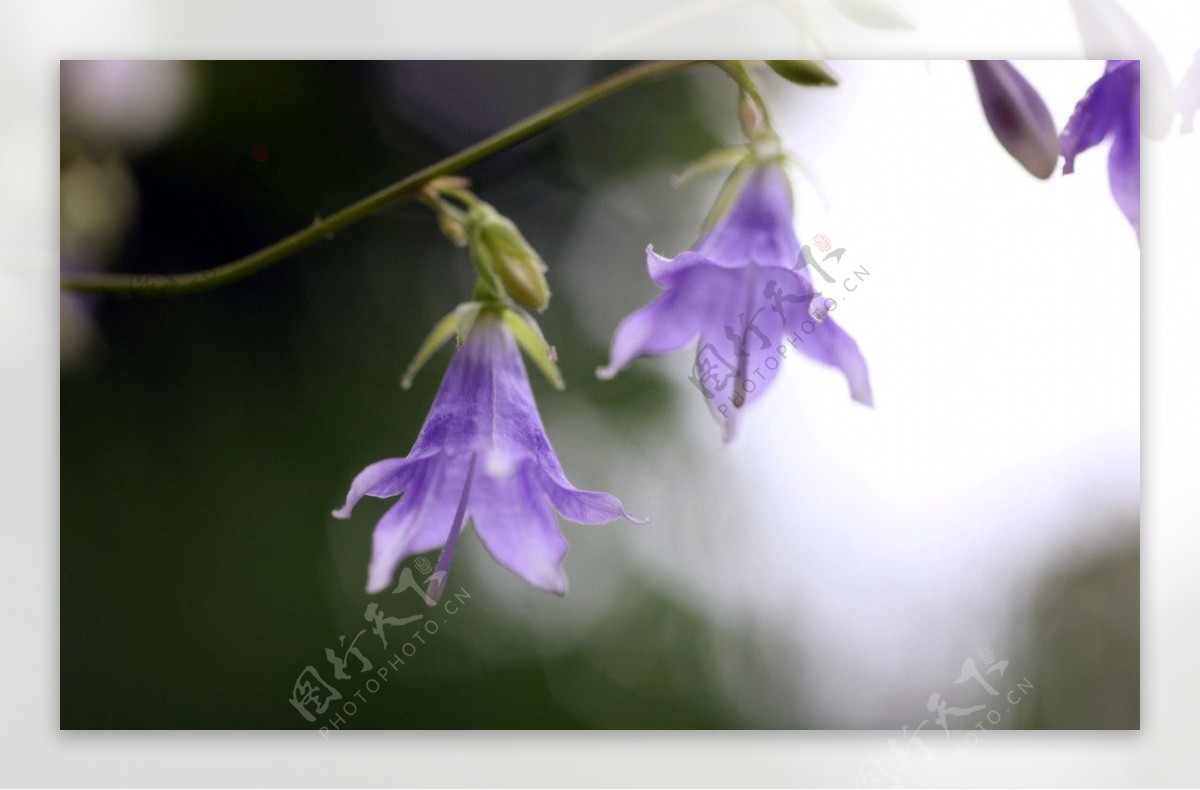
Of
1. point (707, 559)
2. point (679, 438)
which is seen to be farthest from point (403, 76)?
point (707, 559)

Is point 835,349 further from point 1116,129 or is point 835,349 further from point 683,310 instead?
point 1116,129

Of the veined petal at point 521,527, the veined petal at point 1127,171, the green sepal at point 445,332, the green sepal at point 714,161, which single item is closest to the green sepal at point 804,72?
the green sepal at point 714,161

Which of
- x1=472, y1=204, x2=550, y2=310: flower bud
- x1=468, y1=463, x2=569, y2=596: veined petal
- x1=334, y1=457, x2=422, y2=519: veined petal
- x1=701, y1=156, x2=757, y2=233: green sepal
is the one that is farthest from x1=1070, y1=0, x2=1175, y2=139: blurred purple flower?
x1=334, y1=457, x2=422, y2=519: veined petal

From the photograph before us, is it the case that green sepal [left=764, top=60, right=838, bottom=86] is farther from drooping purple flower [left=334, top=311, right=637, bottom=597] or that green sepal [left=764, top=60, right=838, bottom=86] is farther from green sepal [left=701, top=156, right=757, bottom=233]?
drooping purple flower [left=334, top=311, right=637, bottom=597]

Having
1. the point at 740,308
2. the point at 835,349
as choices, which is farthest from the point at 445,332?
the point at 835,349

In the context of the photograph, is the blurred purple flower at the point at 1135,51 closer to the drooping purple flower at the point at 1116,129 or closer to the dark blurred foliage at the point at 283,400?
the drooping purple flower at the point at 1116,129

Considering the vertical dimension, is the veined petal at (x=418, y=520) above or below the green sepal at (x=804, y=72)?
below
